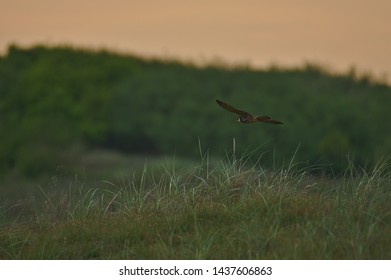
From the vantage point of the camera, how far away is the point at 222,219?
8172 millimetres

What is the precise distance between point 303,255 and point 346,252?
0.36m

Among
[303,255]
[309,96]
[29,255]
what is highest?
[303,255]

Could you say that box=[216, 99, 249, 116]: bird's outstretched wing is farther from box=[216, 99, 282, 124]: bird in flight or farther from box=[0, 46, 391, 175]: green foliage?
box=[0, 46, 391, 175]: green foliage

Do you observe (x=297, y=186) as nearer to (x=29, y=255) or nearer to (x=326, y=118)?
(x=29, y=255)

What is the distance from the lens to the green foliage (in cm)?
4497

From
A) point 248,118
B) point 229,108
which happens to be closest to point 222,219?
point 248,118

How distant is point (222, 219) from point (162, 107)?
40.5 metres

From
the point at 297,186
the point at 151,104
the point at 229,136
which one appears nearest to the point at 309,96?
the point at 229,136

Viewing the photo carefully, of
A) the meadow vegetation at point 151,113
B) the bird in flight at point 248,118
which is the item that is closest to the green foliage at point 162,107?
the meadow vegetation at point 151,113

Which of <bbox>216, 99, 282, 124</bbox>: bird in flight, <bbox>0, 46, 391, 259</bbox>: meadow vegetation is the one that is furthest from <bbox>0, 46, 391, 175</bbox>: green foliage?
<bbox>216, 99, 282, 124</bbox>: bird in flight

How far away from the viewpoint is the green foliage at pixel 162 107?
45.0 metres

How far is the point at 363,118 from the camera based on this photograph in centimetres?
4512

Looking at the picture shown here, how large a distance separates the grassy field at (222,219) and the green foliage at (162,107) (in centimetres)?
3258
